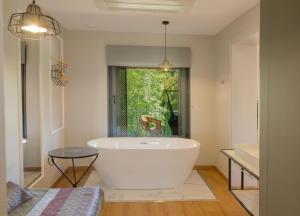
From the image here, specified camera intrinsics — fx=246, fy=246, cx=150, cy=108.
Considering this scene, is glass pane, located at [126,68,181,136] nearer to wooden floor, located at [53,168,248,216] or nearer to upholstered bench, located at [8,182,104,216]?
wooden floor, located at [53,168,248,216]

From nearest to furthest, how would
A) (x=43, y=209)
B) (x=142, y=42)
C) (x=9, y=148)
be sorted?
(x=43, y=209)
(x=9, y=148)
(x=142, y=42)

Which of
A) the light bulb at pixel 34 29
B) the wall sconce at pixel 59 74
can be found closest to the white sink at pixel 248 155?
the light bulb at pixel 34 29

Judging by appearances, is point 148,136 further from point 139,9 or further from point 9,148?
point 9,148

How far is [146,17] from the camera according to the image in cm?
350

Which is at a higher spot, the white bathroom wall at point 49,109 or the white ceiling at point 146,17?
the white ceiling at point 146,17

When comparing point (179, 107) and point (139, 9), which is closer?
point (139, 9)

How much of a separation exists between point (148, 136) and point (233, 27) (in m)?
2.36

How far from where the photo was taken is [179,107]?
4684 mm

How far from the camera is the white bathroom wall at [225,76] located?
3415 millimetres

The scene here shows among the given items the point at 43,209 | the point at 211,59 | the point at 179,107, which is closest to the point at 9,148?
the point at 43,209

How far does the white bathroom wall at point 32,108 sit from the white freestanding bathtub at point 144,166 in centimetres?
81

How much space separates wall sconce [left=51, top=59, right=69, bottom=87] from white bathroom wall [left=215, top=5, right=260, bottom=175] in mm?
2619

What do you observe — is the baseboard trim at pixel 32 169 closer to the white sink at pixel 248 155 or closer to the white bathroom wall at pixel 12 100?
the white bathroom wall at pixel 12 100

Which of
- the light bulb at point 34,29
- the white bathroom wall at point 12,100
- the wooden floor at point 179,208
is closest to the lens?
the light bulb at point 34,29
